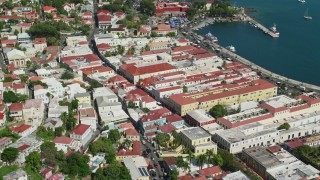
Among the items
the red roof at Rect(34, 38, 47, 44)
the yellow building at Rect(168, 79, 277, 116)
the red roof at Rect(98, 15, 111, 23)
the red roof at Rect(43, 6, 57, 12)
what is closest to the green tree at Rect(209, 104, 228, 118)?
the yellow building at Rect(168, 79, 277, 116)

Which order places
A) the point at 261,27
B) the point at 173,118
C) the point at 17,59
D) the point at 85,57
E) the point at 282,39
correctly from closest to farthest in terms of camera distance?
1. the point at 173,118
2. the point at 17,59
3. the point at 85,57
4. the point at 282,39
5. the point at 261,27

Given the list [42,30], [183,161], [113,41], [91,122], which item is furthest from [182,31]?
[183,161]

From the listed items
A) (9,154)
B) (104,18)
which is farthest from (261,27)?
(9,154)

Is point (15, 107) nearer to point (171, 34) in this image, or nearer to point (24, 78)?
point (24, 78)

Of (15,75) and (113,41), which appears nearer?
(15,75)

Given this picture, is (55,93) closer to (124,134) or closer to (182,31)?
(124,134)

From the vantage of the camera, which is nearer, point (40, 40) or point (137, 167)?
point (137, 167)

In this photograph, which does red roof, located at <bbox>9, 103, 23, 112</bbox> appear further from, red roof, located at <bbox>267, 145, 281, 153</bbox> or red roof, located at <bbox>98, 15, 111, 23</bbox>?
red roof, located at <bbox>98, 15, 111, 23</bbox>
